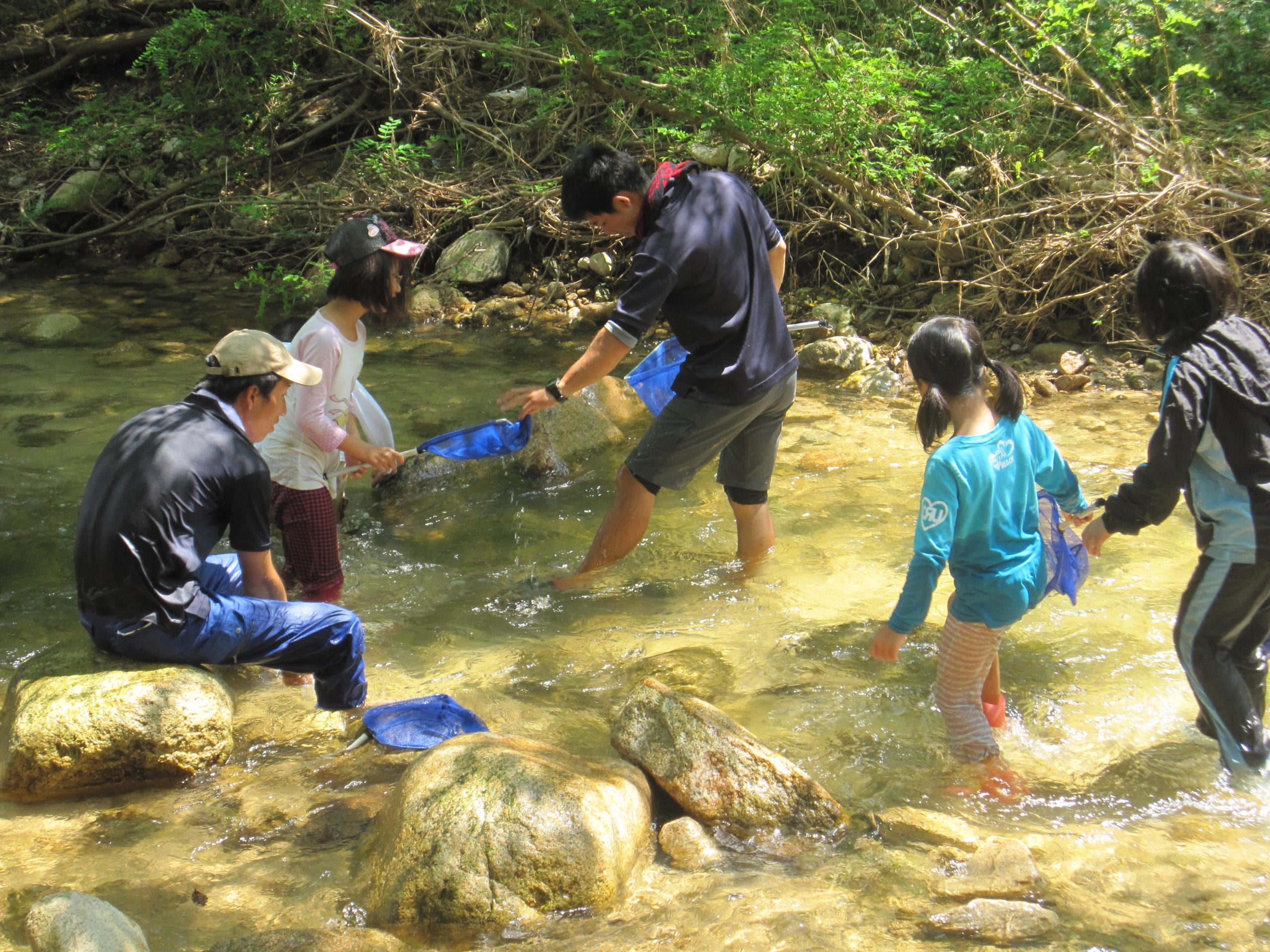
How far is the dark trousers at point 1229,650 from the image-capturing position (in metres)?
2.76

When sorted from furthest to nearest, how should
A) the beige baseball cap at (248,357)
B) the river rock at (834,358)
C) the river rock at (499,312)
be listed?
the river rock at (499,312) → the river rock at (834,358) → the beige baseball cap at (248,357)

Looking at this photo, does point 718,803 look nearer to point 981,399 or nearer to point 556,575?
point 981,399

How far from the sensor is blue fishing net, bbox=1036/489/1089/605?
9.95 feet

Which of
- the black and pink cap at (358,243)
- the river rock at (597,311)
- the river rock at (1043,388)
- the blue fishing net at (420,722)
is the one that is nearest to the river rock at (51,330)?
the river rock at (597,311)

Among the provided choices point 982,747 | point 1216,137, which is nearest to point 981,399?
point 982,747

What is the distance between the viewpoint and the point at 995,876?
2.58 metres

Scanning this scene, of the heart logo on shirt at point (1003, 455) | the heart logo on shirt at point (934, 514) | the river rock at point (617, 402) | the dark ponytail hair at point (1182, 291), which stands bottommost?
the river rock at point (617, 402)

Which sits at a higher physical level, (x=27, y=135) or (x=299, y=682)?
(x=27, y=135)

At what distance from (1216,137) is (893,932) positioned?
6.82 meters

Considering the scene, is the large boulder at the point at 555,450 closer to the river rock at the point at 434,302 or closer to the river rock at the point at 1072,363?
the river rock at the point at 1072,363

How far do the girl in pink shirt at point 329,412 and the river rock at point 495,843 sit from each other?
1479 mm

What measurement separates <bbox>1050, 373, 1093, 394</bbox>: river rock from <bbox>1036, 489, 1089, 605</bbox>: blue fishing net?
402 centimetres

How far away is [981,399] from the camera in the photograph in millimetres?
2926

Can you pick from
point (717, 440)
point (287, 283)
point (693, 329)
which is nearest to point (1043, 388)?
point (717, 440)
